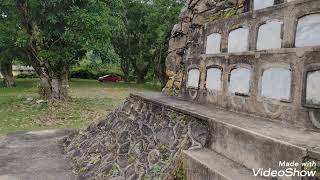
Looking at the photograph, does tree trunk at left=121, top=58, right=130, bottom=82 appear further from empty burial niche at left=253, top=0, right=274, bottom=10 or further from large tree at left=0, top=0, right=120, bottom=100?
empty burial niche at left=253, top=0, right=274, bottom=10

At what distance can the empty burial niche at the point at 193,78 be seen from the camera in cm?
805

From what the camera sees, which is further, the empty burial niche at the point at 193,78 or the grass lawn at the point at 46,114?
the grass lawn at the point at 46,114

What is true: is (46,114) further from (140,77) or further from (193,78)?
(140,77)

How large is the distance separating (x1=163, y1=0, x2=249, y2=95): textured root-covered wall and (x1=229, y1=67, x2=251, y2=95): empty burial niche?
141 cm

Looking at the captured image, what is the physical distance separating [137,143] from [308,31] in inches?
152

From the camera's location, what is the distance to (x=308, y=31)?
5.03 metres

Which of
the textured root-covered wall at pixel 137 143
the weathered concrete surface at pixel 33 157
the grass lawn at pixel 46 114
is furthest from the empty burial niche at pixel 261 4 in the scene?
the grass lawn at pixel 46 114

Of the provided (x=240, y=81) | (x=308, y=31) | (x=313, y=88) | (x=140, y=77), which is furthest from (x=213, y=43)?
(x=140, y=77)

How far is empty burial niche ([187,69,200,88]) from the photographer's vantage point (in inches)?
317

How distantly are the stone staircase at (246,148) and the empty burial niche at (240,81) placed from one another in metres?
0.54

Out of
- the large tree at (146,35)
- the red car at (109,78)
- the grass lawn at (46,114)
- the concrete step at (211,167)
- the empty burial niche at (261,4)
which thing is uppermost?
the large tree at (146,35)

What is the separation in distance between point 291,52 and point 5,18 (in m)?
15.5

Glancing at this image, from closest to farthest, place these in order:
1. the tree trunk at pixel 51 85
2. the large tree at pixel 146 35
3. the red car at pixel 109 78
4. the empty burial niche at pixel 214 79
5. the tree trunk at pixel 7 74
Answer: the empty burial niche at pixel 214 79 < the tree trunk at pixel 51 85 < the large tree at pixel 146 35 < the tree trunk at pixel 7 74 < the red car at pixel 109 78

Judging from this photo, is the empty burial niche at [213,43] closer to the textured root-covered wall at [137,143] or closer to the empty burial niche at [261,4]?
the empty burial niche at [261,4]
